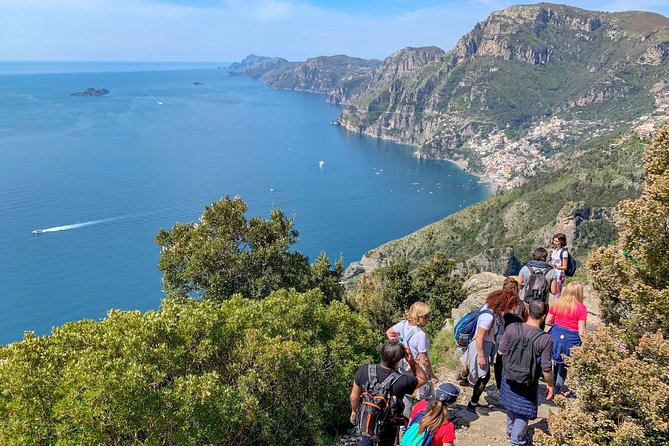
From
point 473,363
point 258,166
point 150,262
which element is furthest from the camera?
point 258,166

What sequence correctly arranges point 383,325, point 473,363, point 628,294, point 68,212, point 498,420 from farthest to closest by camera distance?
point 68,212
point 383,325
point 498,420
point 473,363
point 628,294

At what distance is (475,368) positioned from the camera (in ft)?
26.6

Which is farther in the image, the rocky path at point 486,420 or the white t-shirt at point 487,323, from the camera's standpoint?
the rocky path at point 486,420

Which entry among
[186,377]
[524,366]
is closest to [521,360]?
[524,366]

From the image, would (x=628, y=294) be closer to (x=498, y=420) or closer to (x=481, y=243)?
(x=498, y=420)

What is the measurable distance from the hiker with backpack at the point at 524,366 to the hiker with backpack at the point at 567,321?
1.47m

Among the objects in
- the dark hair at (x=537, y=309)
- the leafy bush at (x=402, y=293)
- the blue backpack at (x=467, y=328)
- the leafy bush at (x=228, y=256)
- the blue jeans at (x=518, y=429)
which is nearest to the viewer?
→ the dark hair at (x=537, y=309)

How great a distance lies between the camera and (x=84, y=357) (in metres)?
8.32

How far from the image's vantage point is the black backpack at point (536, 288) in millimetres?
9234

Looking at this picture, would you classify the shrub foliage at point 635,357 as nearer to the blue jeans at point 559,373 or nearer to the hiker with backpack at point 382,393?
the hiker with backpack at point 382,393

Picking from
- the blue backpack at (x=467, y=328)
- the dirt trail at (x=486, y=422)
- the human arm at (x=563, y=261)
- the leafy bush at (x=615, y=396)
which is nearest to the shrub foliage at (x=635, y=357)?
the leafy bush at (x=615, y=396)

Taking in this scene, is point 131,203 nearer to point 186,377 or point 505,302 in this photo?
point 186,377

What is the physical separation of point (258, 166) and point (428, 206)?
67.0 meters

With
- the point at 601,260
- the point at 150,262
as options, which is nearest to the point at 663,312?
the point at 601,260
